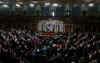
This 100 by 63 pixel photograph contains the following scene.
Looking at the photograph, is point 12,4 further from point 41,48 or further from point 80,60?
point 80,60

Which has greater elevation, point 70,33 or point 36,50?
point 70,33

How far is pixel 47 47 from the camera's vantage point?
4.68 feet

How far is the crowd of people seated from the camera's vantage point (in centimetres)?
139

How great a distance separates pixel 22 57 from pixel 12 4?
0.72 meters

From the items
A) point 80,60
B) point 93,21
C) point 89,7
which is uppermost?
point 89,7

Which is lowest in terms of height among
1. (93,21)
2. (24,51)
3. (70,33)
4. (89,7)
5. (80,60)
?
(80,60)

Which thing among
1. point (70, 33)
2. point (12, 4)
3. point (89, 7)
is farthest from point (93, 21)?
point (12, 4)

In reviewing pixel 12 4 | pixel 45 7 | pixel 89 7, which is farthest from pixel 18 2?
pixel 89 7

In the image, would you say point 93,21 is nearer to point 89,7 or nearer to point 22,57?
point 89,7

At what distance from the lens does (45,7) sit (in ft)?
4.60

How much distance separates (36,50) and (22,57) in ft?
0.69

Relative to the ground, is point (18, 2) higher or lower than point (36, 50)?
higher

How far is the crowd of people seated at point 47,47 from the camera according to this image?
1395mm

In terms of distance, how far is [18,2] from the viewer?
1.43 m
